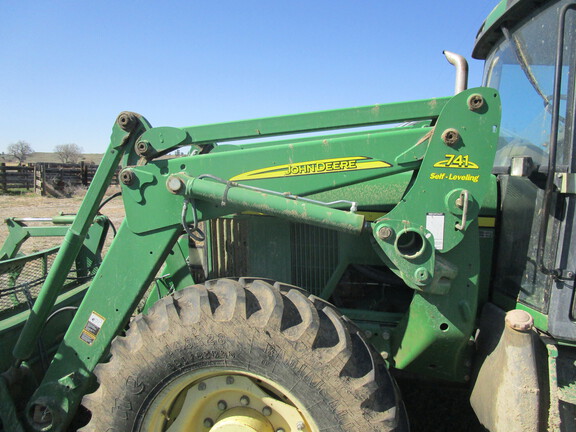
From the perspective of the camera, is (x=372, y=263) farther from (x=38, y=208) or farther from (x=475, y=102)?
(x=38, y=208)

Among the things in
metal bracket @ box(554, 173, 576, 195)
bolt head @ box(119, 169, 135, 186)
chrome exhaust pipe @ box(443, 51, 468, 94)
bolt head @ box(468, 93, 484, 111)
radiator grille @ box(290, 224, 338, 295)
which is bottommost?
radiator grille @ box(290, 224, 338, 295)

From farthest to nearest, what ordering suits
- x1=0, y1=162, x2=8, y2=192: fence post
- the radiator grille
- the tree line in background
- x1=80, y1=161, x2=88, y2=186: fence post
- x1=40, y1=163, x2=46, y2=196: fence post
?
the tree line in background
x1=80, y1=161, x2=88, y2=186: fence post
x1=40, y1=163, x2=46, y2=196: fence post
x1=0, y1=162, x2=8, y2=192: fence post
the radiator grille

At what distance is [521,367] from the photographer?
2.11 m

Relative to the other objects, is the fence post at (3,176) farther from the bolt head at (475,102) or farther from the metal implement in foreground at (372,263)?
the bolt head at (475,102)

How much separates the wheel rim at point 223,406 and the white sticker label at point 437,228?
113cm

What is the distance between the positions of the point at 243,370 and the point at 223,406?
0.35 meters

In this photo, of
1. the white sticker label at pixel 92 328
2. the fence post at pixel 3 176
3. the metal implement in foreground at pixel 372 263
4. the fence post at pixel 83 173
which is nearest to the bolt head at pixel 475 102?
the metal implement in foreground at pixel 372 263

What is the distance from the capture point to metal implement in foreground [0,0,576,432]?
2.10 meters

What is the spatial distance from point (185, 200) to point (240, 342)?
0.86 meters

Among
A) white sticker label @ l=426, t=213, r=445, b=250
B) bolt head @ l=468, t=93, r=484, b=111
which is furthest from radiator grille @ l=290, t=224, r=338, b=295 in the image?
bolt head @ l=468, t=93, r=484, b=111

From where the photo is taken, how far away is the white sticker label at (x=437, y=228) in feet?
7.33

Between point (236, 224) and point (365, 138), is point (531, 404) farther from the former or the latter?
point (236, 224)

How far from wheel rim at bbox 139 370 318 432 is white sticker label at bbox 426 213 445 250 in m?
1.13

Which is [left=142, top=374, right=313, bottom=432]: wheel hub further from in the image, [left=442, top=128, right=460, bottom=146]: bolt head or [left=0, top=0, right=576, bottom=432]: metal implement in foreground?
[left=442, top=128, right=460, bottom=146]: bolt head
